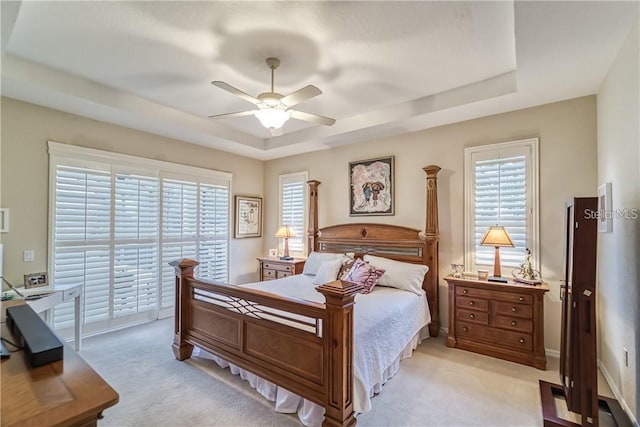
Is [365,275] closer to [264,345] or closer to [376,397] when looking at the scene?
[376,397]

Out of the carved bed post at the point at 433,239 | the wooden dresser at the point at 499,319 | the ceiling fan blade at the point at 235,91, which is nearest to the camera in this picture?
the ceiling fan blade at the point at 235,91

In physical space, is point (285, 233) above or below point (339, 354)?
above

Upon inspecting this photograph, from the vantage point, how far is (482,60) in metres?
2.75

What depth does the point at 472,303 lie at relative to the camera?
3340 millimetres

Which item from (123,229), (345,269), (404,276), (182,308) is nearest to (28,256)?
(123,229)

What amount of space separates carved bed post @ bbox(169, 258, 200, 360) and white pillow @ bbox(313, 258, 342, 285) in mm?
1529

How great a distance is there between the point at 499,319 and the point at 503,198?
4.42ft

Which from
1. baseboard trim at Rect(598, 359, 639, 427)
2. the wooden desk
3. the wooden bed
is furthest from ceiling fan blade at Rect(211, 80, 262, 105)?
baseboard trim at Rect(598, 359, 639, 427)

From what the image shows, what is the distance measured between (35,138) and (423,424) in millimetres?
4700

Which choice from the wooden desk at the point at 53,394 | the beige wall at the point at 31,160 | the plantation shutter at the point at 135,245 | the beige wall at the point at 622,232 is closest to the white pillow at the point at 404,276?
the beige wall at the point at 622,232

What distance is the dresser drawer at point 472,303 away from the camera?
10.7 feet

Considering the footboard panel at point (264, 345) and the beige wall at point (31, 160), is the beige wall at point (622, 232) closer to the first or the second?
the footboard panel at point (264, 345)

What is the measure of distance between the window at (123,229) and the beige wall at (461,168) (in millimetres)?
2057

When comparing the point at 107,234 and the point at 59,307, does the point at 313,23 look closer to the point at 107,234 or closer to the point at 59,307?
the point at 107,234
